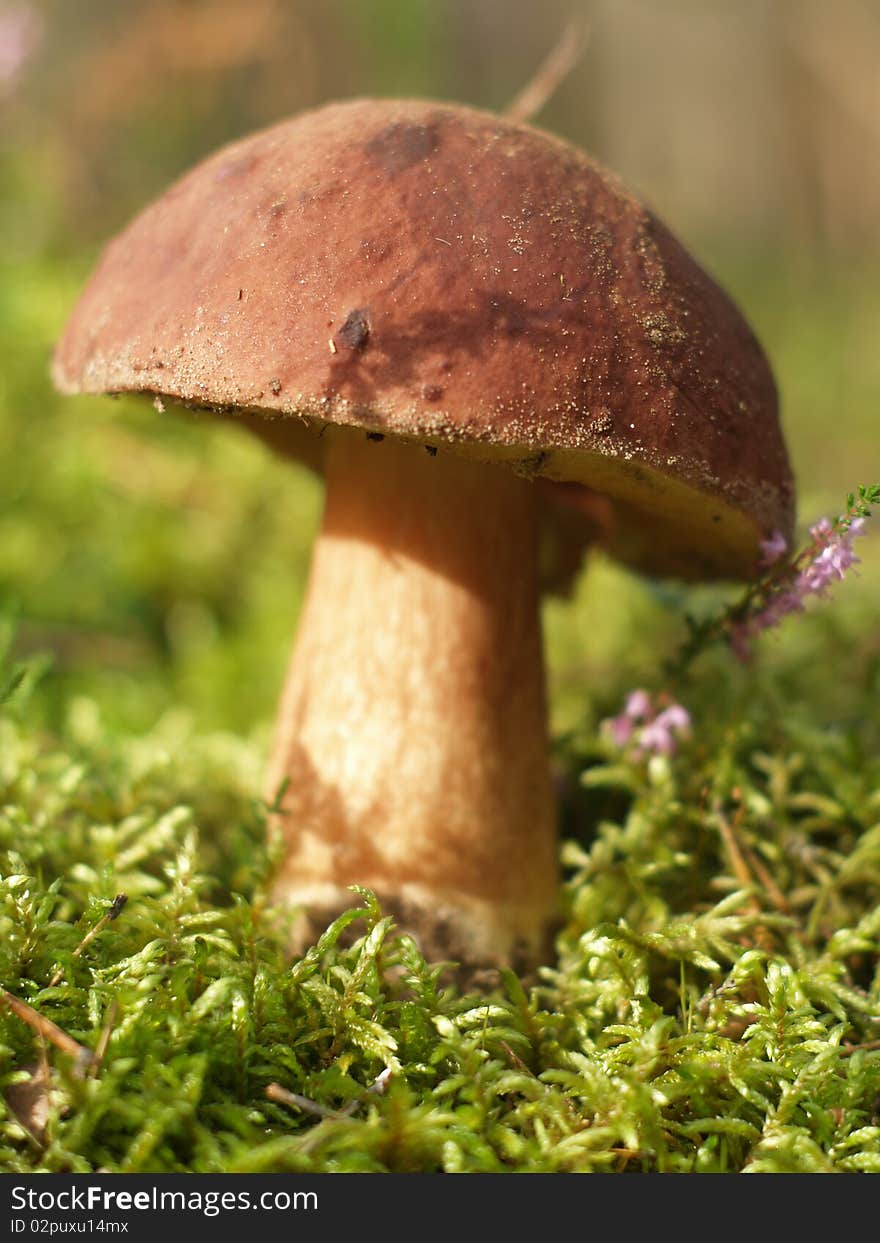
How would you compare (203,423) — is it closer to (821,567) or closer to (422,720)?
(422,720)

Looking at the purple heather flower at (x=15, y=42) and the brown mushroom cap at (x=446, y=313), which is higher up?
the purple heather flower at (x=15, y=42)

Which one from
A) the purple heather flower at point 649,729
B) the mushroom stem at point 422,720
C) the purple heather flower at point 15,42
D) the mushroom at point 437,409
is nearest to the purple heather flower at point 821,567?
the mushroom at point 437,409

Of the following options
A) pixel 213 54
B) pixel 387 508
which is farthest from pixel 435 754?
pixel 213 54

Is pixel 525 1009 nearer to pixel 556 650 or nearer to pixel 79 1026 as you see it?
pixel 79 1026

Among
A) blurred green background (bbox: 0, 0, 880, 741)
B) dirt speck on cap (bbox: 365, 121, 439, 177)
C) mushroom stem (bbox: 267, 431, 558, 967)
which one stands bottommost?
mushroom stem (bbox: 267, 431, 558, 967)

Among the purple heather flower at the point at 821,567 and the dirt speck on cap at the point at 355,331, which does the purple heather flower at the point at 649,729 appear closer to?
the purple heather flower at the point at 821,567

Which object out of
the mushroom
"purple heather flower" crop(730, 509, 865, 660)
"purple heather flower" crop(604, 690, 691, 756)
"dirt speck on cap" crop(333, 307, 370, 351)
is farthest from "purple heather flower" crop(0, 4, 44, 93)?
"purple heather flower" crop(730, 509, 865, 660)

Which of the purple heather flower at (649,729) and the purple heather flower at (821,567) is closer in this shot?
the purple heather flower at (821,567)

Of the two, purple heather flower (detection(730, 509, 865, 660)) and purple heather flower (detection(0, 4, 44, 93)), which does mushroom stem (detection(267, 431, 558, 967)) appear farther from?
purple heather flower (detection(0, 4, 44, 93))

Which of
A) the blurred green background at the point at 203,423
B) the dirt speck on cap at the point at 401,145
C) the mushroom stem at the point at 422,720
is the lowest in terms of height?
the mushroom stem at the point at 422,720
